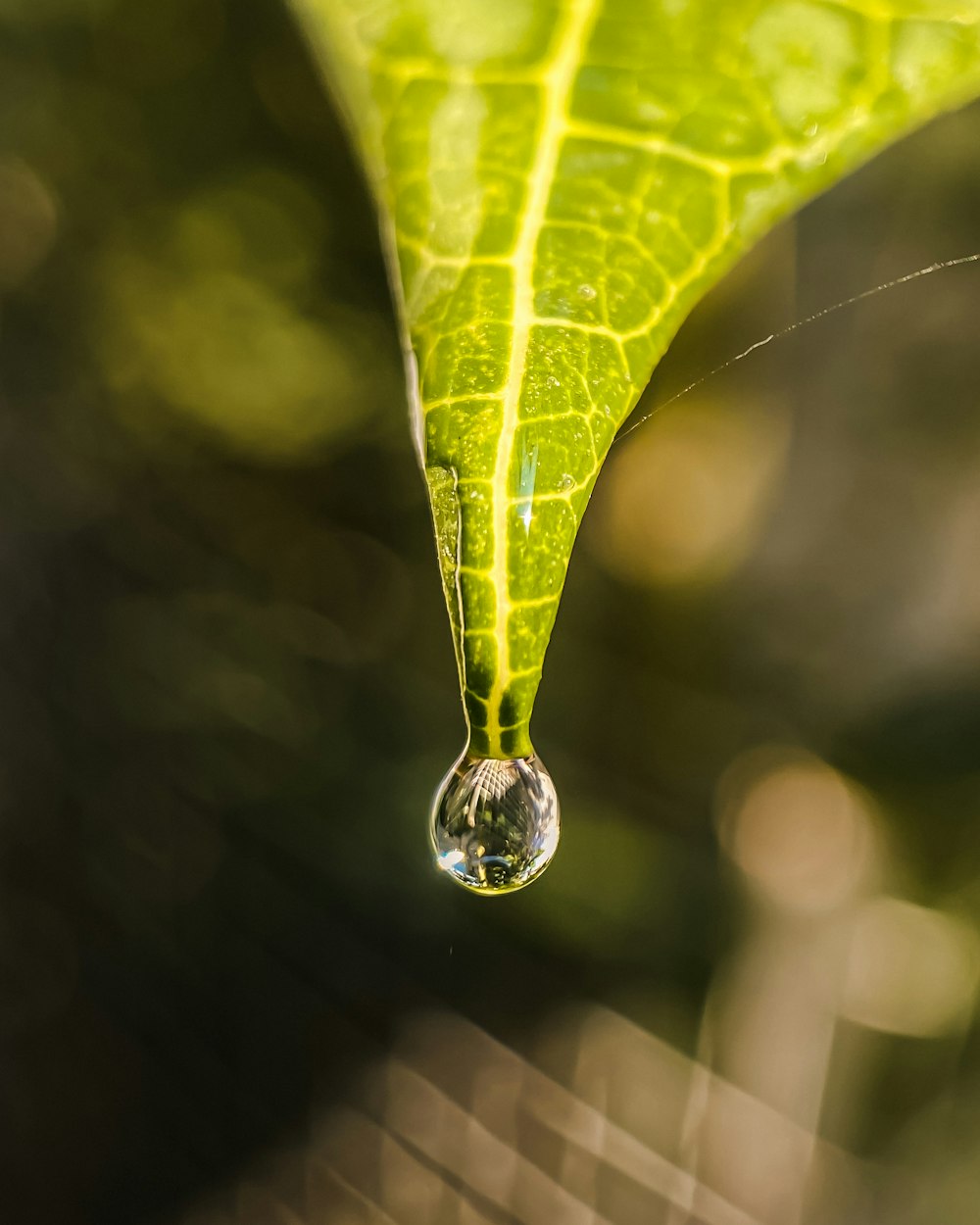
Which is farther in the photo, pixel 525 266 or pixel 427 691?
pixel 427 691

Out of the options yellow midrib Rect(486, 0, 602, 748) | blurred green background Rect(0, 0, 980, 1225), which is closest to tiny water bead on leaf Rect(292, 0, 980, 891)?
yellow midrib Rect(486, 0, 602, 748)

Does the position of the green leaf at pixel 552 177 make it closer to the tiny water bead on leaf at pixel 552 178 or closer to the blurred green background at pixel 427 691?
the tiny water bead on leaf at pixel 552 178

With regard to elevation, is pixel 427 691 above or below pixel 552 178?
below

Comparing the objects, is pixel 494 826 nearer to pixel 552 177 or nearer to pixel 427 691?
pixel 552 177

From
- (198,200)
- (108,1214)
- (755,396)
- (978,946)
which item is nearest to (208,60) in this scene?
(198,200)

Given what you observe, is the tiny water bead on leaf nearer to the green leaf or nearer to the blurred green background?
the green leaf

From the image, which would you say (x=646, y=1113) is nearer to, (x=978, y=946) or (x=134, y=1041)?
(x=978, y=946)

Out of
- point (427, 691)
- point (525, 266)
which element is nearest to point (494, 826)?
point (525, 266)
